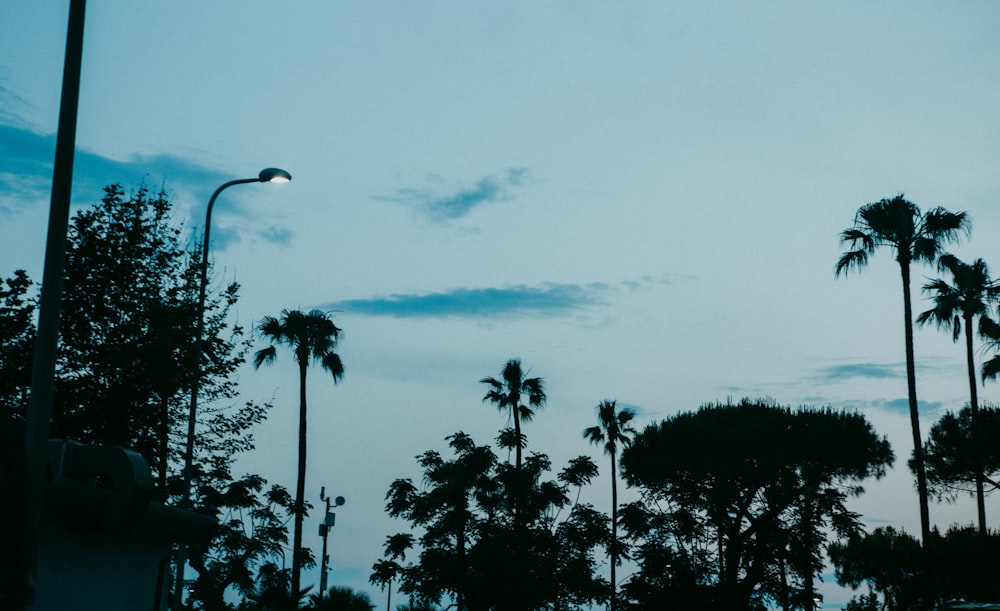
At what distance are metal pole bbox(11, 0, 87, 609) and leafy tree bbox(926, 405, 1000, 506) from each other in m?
39.4

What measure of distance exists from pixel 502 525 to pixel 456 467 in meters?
3.70

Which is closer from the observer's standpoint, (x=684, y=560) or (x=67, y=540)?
(x=67, y=540)

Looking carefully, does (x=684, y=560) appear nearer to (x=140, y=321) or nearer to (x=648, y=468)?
(x=648, y=468)

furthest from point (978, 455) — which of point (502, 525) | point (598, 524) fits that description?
point (502, 525)

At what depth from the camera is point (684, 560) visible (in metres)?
42.6

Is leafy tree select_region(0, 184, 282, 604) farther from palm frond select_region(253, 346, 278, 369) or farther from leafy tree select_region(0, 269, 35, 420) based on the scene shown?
palm frond select_region(253, 346, 278, 369)

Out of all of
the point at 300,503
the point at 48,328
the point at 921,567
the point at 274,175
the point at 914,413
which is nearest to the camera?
the point at 48,328

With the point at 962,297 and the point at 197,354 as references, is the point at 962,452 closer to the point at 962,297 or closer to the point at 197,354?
the point at 962,297

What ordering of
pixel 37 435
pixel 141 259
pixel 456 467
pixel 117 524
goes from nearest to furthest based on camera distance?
pixel 37 435, pixel 117 524, pixel 141 259, pixel 456 467

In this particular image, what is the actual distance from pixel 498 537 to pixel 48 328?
3885 centimetres

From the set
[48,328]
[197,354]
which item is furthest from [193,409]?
[48,328]

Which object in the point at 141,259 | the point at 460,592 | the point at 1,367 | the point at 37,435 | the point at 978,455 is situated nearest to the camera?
the point at 37,435

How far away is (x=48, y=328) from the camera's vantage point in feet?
30.4

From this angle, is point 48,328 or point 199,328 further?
point 199,328
